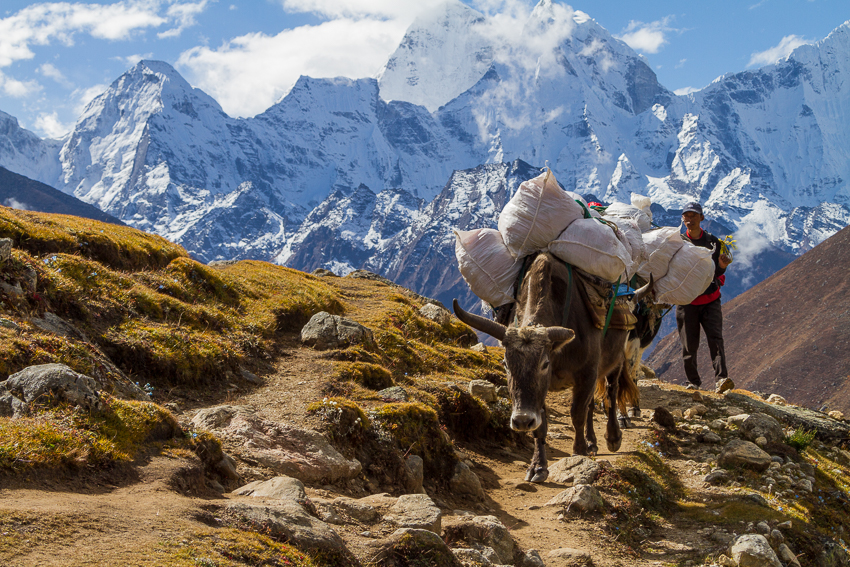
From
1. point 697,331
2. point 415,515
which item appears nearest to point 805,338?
point 697,331

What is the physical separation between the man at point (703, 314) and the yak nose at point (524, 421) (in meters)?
7.54

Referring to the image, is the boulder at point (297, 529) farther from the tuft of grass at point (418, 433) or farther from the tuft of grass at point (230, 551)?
the tuft of grass at point (418, 433)

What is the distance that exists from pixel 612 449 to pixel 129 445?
6.46 m

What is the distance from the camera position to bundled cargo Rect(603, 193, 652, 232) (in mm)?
11623

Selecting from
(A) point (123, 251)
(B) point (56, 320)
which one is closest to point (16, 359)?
(B) point (56, 320)

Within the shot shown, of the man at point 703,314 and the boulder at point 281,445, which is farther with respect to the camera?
the man at point 703,314

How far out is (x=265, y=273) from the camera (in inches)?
571

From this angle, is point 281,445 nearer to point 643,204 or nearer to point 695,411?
point 695,411

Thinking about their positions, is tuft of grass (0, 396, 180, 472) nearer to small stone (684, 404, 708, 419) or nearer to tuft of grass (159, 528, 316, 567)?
tuft of grass (159, 528, 316, 567)

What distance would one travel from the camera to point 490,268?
8.83m

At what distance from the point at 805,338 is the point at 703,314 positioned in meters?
176

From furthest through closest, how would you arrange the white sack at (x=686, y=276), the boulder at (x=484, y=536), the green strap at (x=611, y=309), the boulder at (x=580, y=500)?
the white sack at (x=686, y=276) → the green strap at (x=611, y=309) → the boulder at (x=580, y=500) → the boulder at (x=484, y=536)

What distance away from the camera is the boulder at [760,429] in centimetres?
1052

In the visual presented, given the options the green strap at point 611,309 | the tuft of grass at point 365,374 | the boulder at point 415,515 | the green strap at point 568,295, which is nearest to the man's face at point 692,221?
the green strap at point 611,309
